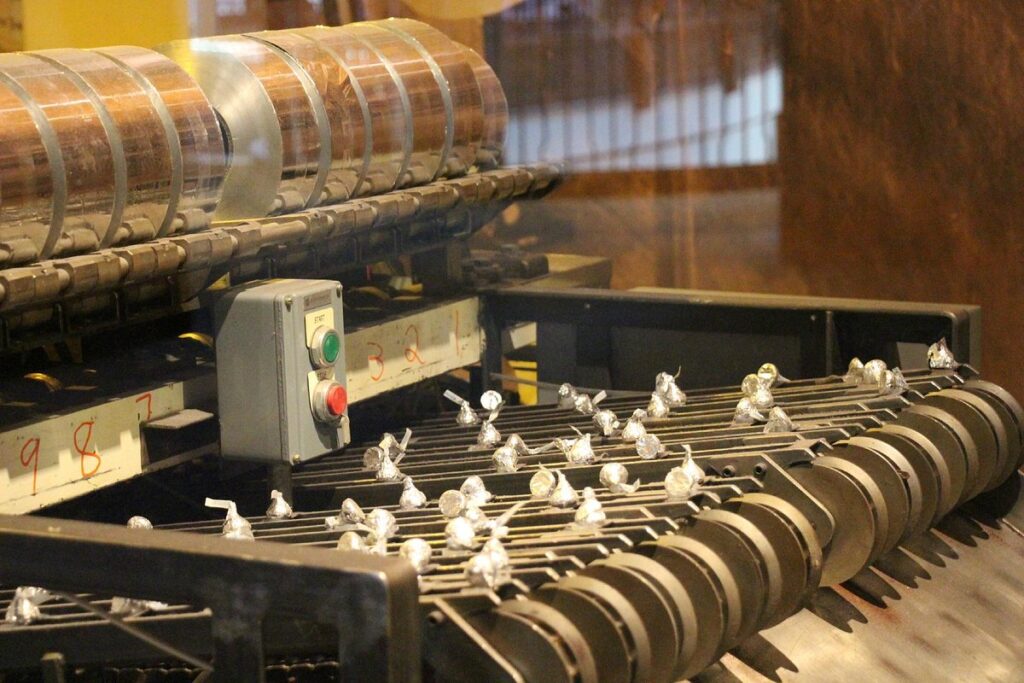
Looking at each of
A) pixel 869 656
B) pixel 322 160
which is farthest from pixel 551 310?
pixel 869 656

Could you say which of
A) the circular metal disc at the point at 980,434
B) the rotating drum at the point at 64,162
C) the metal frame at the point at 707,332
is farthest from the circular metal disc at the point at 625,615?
the metal frame at the point at 707,332

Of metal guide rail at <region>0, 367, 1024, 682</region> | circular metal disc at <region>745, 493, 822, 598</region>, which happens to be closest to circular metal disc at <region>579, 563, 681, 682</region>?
metal guide rail at <region>0, 367, 1024, 682</region>

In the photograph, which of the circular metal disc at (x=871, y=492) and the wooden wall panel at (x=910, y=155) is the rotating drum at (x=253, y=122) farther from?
the wooden wall panel at (x=910, y=155)

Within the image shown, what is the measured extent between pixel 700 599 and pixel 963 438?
0.85 m

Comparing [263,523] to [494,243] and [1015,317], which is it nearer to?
[494,243]

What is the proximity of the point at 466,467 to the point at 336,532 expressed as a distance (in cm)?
45

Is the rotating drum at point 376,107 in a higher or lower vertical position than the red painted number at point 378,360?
higher

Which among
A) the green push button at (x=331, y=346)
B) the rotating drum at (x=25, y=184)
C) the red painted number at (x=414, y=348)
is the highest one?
the rotating drum at (x=25, y=184)

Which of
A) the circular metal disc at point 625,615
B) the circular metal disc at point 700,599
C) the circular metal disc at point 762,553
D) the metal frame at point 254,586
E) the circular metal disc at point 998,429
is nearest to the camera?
the metal frame at point 254,586

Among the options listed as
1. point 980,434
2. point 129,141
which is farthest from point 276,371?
point 980,434

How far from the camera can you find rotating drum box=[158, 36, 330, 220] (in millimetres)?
2512

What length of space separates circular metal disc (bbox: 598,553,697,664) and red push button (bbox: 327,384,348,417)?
2.38 ft

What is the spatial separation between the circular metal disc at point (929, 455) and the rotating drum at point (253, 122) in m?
1.07

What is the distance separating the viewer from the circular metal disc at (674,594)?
5.71 feet
